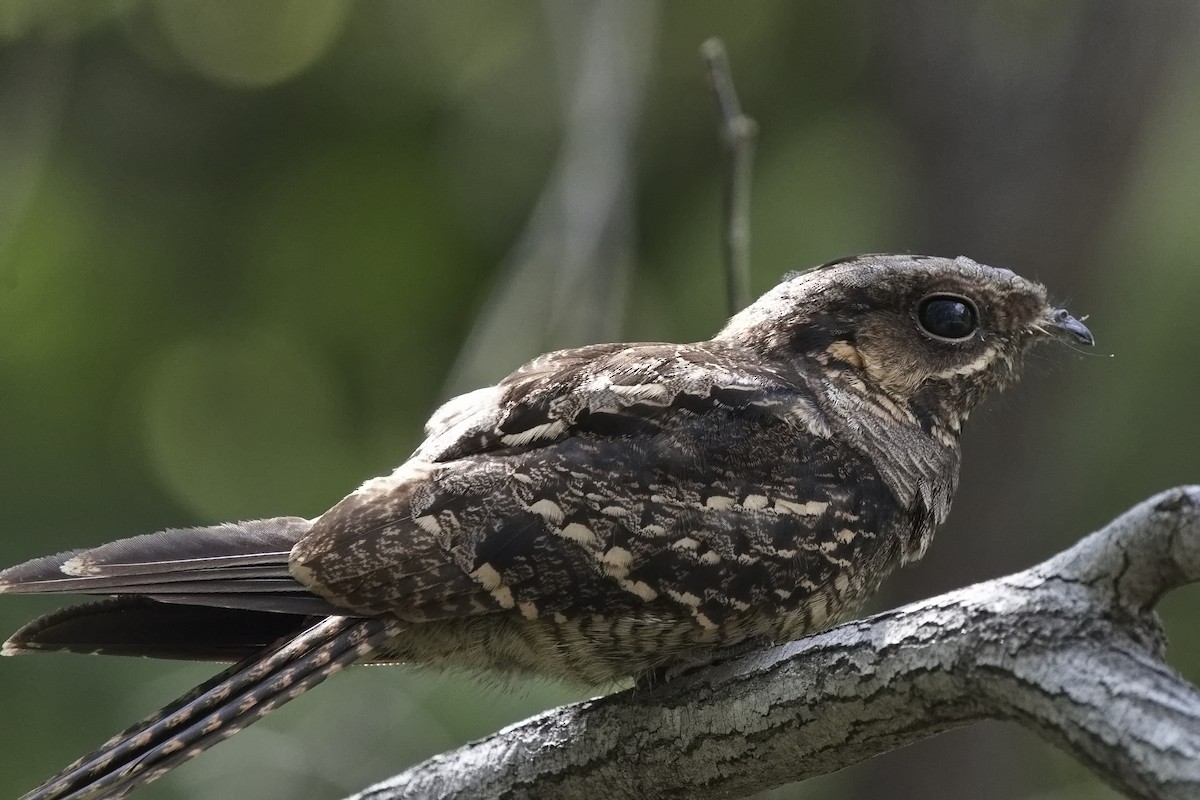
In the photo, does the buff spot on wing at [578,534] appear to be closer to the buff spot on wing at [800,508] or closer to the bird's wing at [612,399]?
the bird's wing at [612,399]

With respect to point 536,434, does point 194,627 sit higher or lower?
lower

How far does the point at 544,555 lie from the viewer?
2373 mm

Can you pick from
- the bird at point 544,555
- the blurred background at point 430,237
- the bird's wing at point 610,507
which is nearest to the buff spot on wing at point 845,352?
the bird at point 544,555

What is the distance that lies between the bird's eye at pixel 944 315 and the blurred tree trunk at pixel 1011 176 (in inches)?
93.1

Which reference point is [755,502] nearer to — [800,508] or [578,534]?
[800,508]

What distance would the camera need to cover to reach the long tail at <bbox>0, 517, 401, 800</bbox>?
2217 mm

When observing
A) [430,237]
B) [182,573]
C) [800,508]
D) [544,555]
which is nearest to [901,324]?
[800,508]

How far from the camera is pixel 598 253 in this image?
426 centimetres

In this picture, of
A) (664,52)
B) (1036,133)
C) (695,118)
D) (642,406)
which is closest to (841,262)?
(642,406)

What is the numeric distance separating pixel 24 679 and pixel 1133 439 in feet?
19.4

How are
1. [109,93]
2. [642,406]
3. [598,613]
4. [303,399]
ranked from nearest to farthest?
[598,613] → [642,406] → [109,93] → [303,399]

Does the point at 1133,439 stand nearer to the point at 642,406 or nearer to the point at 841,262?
the point at 841,262

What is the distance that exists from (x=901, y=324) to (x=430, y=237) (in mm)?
4404

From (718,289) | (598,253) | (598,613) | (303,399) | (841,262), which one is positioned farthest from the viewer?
(303,399)
